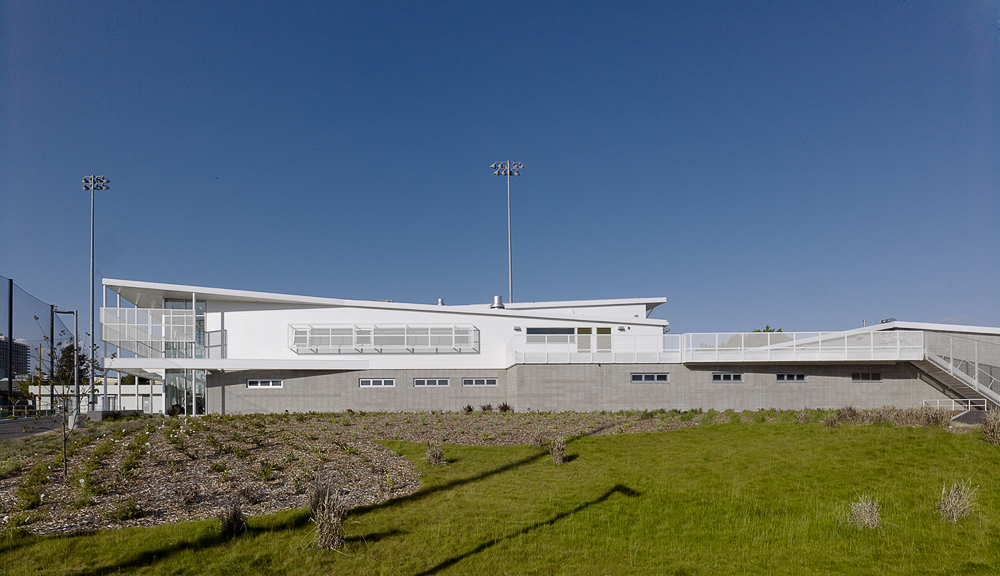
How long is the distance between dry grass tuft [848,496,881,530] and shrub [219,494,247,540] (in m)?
7.80

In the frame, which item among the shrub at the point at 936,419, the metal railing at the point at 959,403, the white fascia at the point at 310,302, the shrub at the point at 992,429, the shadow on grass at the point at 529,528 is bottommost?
the metal railing at the point at 959,403

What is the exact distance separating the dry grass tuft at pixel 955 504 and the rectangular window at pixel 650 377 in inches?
603

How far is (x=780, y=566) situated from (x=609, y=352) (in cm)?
1678

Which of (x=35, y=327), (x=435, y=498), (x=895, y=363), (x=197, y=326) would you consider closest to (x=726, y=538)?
(x=435, y=498)

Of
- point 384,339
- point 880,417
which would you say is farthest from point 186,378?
point 880,417

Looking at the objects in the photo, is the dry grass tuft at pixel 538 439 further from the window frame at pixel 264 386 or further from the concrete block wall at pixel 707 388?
the window frame at pixel 264 386

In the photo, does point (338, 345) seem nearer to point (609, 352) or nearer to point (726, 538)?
point (609, 352)

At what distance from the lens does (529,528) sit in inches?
358

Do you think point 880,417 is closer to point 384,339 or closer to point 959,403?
point 959,403

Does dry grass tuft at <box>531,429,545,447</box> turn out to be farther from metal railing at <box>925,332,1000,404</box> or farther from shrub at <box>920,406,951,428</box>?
metal railing at <box>925,332,1000,404</box>

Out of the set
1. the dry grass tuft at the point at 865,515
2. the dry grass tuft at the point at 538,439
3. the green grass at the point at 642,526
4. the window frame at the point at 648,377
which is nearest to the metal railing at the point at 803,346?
the window frame at the point at 648,377

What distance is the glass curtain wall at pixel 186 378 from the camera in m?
27.4

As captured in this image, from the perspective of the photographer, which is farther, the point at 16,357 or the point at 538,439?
the point at 538,439

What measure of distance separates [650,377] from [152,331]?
65.6 feet
